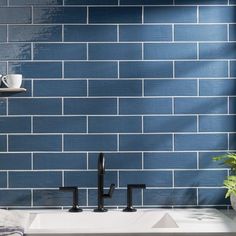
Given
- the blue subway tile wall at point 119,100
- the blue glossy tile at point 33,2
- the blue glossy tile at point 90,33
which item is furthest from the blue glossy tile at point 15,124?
the blue glossy tile at point 33,2

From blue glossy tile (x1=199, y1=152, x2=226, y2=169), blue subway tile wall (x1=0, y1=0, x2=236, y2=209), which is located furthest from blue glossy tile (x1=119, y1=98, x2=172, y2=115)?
blue glossy tile (x1=199, y1=152, x2=226, y2=169)

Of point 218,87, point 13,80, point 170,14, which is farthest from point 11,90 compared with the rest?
point 218,87

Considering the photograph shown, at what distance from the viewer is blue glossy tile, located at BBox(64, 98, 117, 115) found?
2580mm

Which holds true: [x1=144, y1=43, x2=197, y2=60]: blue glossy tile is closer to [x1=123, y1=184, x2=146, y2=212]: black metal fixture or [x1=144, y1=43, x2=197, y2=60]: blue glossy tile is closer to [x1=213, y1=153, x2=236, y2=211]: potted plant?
[x1=213, y1=153, x2=236, y2=211]: potted plant

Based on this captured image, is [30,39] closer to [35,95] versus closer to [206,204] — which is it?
[35,95]

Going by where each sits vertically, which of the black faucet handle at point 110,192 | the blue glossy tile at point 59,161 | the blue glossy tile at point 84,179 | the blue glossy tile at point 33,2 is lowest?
the black faucet handle at point 110,192

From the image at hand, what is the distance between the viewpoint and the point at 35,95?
257cm

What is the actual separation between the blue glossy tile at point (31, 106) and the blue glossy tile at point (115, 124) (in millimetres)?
200

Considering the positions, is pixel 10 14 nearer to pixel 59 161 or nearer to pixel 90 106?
pixel 90 106

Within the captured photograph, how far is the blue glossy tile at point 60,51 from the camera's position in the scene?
102 inches

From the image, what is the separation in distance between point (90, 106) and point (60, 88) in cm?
17

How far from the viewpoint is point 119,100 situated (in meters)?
2.58

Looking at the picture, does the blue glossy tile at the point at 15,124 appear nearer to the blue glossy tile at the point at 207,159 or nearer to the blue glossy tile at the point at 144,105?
the blue glossy tile at the point at 144,105

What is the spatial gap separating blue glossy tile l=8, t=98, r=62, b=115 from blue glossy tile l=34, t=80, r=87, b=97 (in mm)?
33
